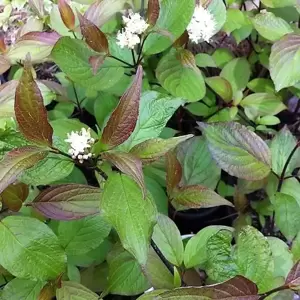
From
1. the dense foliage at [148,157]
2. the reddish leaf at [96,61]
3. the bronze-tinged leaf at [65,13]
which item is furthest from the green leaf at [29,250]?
the bronze-tinged leaf at [65,13]

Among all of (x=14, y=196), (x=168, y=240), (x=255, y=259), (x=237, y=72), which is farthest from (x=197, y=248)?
(x=237, y=72)

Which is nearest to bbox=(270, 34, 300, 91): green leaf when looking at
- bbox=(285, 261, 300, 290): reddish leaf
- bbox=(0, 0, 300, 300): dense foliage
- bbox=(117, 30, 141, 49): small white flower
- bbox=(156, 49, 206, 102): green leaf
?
bbox=(0, 0, 300, 300): dense foliage

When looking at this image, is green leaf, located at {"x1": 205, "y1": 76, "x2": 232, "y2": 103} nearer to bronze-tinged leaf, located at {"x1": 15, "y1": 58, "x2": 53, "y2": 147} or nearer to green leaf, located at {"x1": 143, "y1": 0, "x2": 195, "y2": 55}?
green leaf, located at {"x1": 143, "y1": 0, "x2": 195, "y2": 55}

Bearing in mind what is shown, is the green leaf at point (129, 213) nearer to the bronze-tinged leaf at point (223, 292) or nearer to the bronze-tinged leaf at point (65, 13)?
the bronze-tinged leaf at point (223, 292)

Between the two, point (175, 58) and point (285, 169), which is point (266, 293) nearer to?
point (285, 169)

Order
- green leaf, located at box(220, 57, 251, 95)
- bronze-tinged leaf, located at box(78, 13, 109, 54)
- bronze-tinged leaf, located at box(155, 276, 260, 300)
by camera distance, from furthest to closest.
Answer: green leaf, located at box(220, 57, 251, 95) → bronze-tinged leaf, located at box(78, 13, 109, 54) → bronze-tinged leaf, located at box(155, 276, 260, 300)
